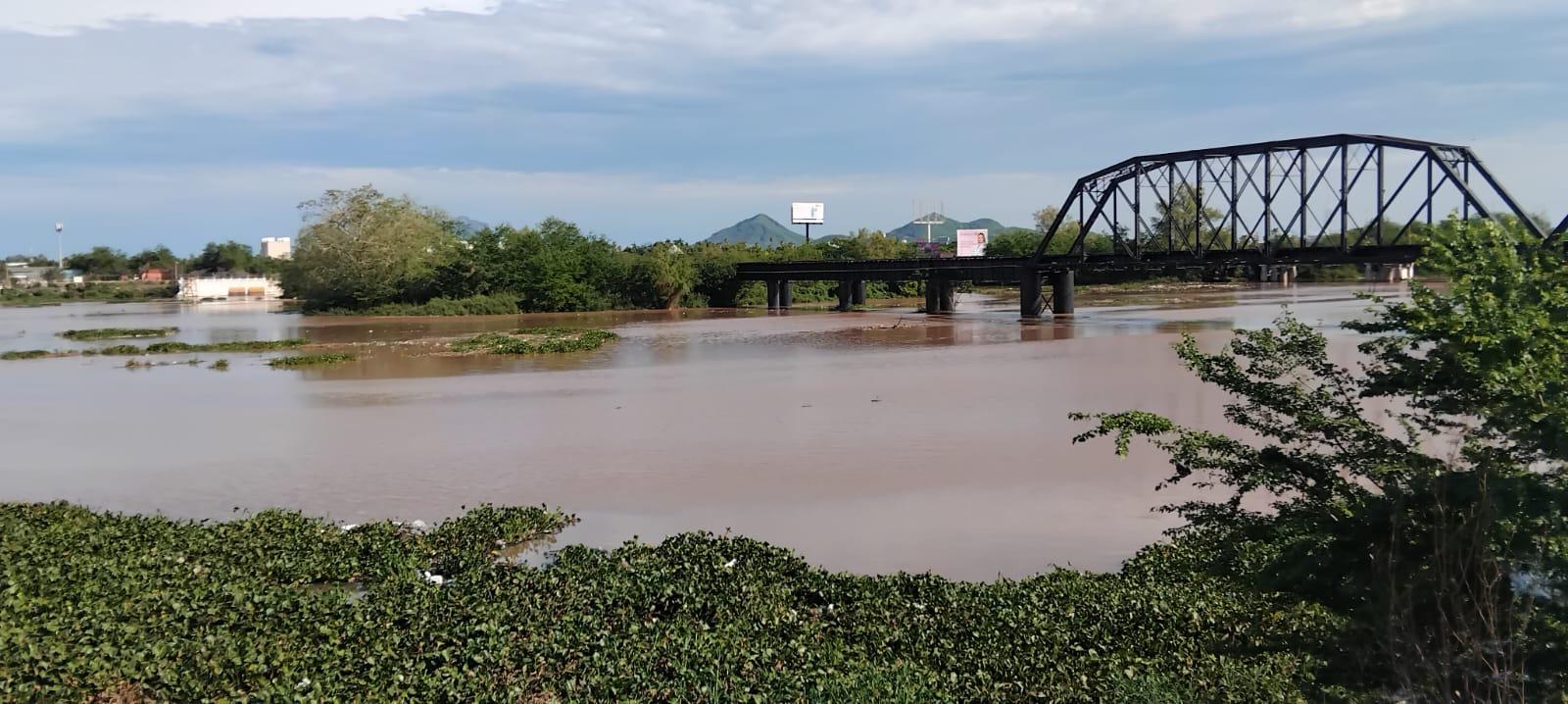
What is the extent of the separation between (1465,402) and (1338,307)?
2527 inches

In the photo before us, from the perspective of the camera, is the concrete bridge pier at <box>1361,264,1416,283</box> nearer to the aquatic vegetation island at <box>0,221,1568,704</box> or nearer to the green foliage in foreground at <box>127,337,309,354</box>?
the green foliage in foreground at <box>127,337,309,354</box>

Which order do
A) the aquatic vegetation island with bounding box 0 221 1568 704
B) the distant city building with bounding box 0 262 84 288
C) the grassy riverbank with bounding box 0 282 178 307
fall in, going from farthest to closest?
1. the distant city building with bounding box 0 262 84 288
2. the grassy riverbank with bounding box 0 282 178 307
3. the aquatic vegetation island with bounding box 0 221 1568 704

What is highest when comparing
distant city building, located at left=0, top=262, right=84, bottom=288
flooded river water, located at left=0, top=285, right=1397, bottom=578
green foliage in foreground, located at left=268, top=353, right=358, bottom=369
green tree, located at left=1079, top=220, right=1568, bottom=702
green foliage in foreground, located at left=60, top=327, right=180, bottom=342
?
distant city building, located at left=0, top=262, right=84, bottom=288

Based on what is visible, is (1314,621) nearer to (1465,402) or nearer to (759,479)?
(1465,402)

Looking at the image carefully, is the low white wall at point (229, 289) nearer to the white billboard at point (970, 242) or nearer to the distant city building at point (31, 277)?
the distant city building at point (31, 277)

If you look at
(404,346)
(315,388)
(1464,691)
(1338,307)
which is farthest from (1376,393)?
(1338,307)

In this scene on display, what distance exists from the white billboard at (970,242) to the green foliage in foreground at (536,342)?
5167 cm

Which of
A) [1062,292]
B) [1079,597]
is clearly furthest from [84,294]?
[1079,597]

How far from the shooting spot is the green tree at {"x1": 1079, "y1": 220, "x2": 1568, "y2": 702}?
5887mm

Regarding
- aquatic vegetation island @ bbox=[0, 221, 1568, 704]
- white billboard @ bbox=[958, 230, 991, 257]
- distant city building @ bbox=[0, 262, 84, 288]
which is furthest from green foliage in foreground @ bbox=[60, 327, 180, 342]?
distant city building @ bbox=[0, 262, 84, 288]

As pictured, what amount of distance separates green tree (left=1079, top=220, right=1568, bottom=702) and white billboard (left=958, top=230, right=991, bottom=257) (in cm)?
9364

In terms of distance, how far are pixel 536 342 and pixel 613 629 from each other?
4313cm

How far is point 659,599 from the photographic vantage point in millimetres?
10578

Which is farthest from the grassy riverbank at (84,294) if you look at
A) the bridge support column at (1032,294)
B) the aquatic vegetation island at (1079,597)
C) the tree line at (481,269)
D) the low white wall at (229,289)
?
the aquatic vegetation island at (1079,597)
